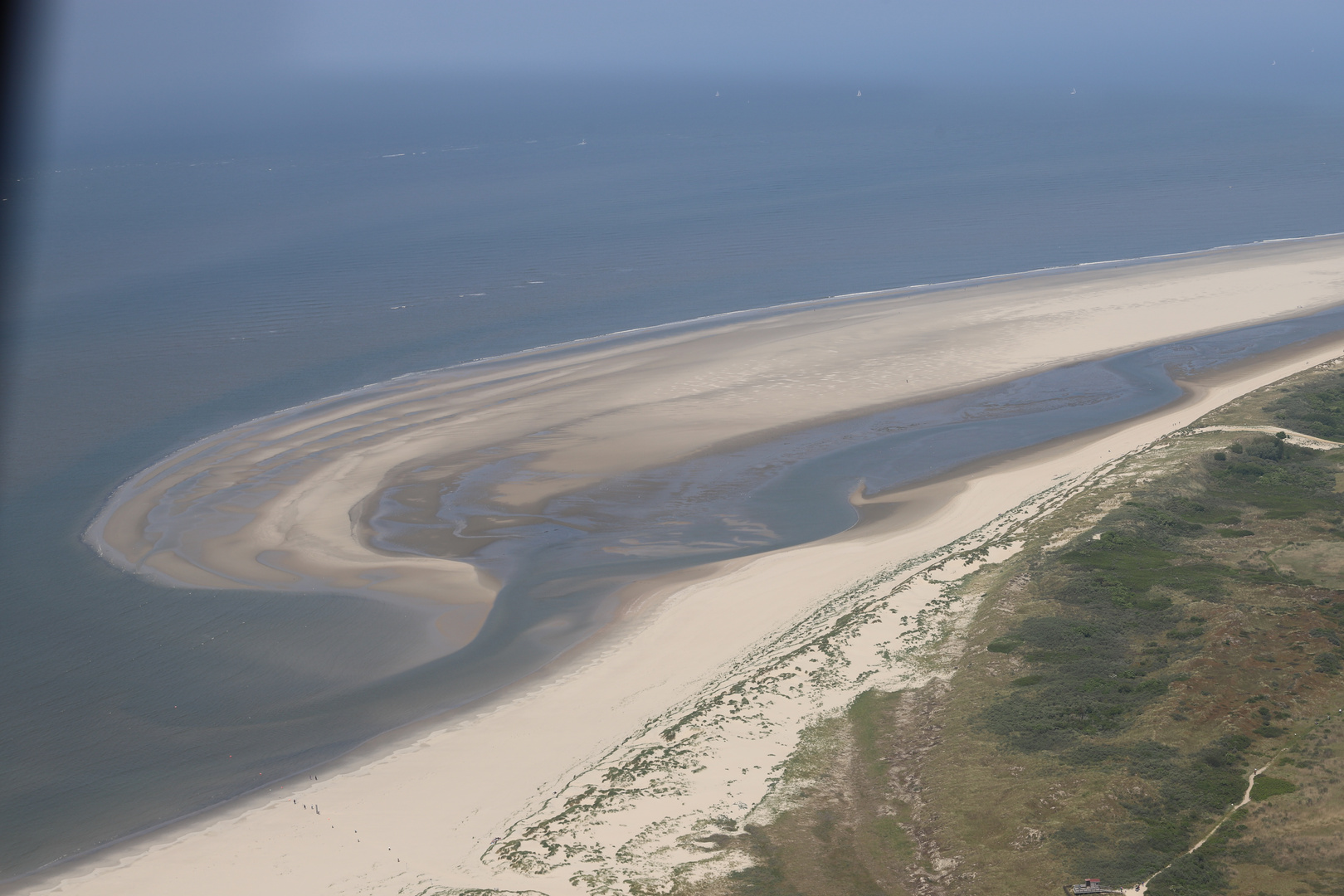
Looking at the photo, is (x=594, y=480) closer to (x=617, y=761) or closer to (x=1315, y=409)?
(x=617, y=761)

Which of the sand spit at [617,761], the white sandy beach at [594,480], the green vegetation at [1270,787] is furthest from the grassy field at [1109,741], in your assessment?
the white sandy beach at [594,480]

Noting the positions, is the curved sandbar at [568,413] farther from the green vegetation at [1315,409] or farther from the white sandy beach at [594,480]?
the green vegetation at [1315,409]

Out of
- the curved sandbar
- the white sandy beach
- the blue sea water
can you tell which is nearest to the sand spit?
the white sandy beach

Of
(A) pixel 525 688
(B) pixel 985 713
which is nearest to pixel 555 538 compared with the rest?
(A) pixel 525 688

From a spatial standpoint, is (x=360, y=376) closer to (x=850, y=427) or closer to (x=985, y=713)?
(x=850, y=427)

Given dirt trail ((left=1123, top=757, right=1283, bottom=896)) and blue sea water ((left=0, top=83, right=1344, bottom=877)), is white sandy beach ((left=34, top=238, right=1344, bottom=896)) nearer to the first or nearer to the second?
blue sea water ((left=0, top=83, right=1344, bottom=877))

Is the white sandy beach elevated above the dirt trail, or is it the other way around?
the white sandy beach
